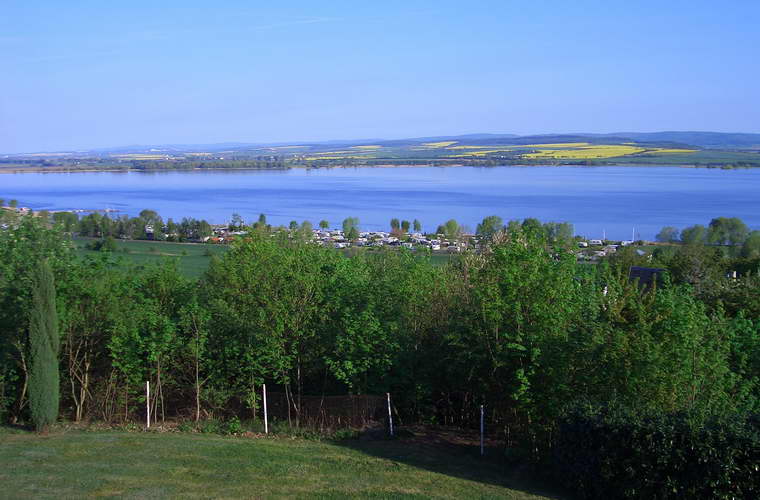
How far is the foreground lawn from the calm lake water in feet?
188

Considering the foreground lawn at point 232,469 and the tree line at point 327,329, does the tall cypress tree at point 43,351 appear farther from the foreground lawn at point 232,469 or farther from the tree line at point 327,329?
the foreground lawn at point 232,469

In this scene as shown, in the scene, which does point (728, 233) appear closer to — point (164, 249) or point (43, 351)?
point (164, 249)

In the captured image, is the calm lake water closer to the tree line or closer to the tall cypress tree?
the tree line

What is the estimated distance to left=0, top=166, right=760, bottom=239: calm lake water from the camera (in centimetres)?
7931

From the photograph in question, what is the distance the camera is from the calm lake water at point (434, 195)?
7931cm

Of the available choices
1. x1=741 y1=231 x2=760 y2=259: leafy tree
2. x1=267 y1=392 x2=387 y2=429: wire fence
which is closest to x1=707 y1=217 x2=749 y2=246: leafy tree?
x1=741 y1=231 x2=760 y2=259: leafy tree

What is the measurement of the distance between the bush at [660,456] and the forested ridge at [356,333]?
1294 mm

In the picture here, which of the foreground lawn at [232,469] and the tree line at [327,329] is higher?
the tree line at [327,329]

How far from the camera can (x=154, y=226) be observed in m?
58.2

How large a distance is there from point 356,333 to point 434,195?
96979 mm

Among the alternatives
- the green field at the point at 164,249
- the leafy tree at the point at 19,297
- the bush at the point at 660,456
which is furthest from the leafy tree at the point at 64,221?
the bush at the point at 660,456

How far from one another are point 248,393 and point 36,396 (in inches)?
160

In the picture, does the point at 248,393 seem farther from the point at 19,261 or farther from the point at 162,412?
the point at 19,261

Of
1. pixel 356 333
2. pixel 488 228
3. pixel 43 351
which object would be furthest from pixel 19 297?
pixel 488 228
